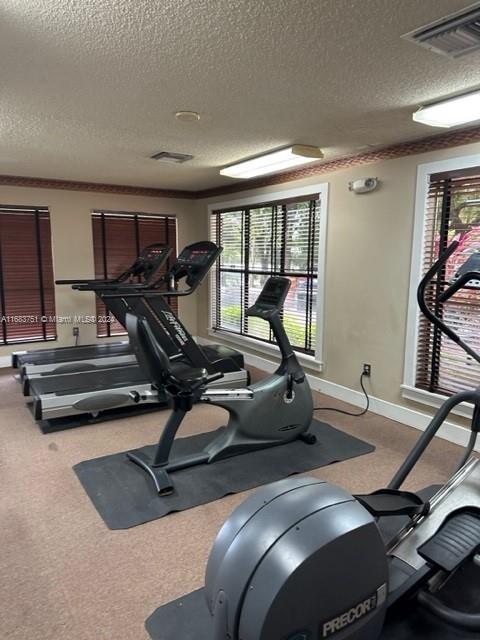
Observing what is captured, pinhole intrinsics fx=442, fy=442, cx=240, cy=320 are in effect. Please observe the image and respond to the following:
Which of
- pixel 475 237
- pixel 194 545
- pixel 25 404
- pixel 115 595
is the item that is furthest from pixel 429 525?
pixel 25 404

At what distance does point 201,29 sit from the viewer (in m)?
1.73

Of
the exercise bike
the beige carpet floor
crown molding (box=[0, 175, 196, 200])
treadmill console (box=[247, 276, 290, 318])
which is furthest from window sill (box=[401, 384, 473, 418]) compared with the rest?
crown molding (box=[0, 175, 196, 200])

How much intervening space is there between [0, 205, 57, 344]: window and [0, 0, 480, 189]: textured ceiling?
6.39 feet

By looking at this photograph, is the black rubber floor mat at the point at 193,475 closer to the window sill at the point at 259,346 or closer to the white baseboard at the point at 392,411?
the white baseboard at the point at 392,411

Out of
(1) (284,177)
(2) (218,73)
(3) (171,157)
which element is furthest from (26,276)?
(2) (218,73)

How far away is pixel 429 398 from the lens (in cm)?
361

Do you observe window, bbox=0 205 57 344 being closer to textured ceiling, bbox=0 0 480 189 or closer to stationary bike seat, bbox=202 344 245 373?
textured ceiling, bbox=0 0 480 189

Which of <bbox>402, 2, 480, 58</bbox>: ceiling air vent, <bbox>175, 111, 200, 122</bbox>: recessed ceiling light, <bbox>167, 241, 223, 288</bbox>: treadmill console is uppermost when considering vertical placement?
<bbox>175, 111, 200, 122</bbox>: recessed ceiling light

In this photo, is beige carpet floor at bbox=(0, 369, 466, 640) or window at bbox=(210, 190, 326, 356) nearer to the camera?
beige carpet floor at bbox=(0, 369, 466, 640)

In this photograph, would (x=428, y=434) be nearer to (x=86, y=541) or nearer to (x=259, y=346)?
(x=86, y=541)

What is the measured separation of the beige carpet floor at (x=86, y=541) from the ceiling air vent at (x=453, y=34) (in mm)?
2373

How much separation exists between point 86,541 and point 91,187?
4.68 meters

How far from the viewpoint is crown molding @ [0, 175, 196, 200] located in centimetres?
530

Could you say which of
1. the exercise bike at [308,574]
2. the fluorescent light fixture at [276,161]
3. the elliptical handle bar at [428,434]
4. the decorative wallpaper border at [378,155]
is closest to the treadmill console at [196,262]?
the fluorescent light fixture at [276,161]
